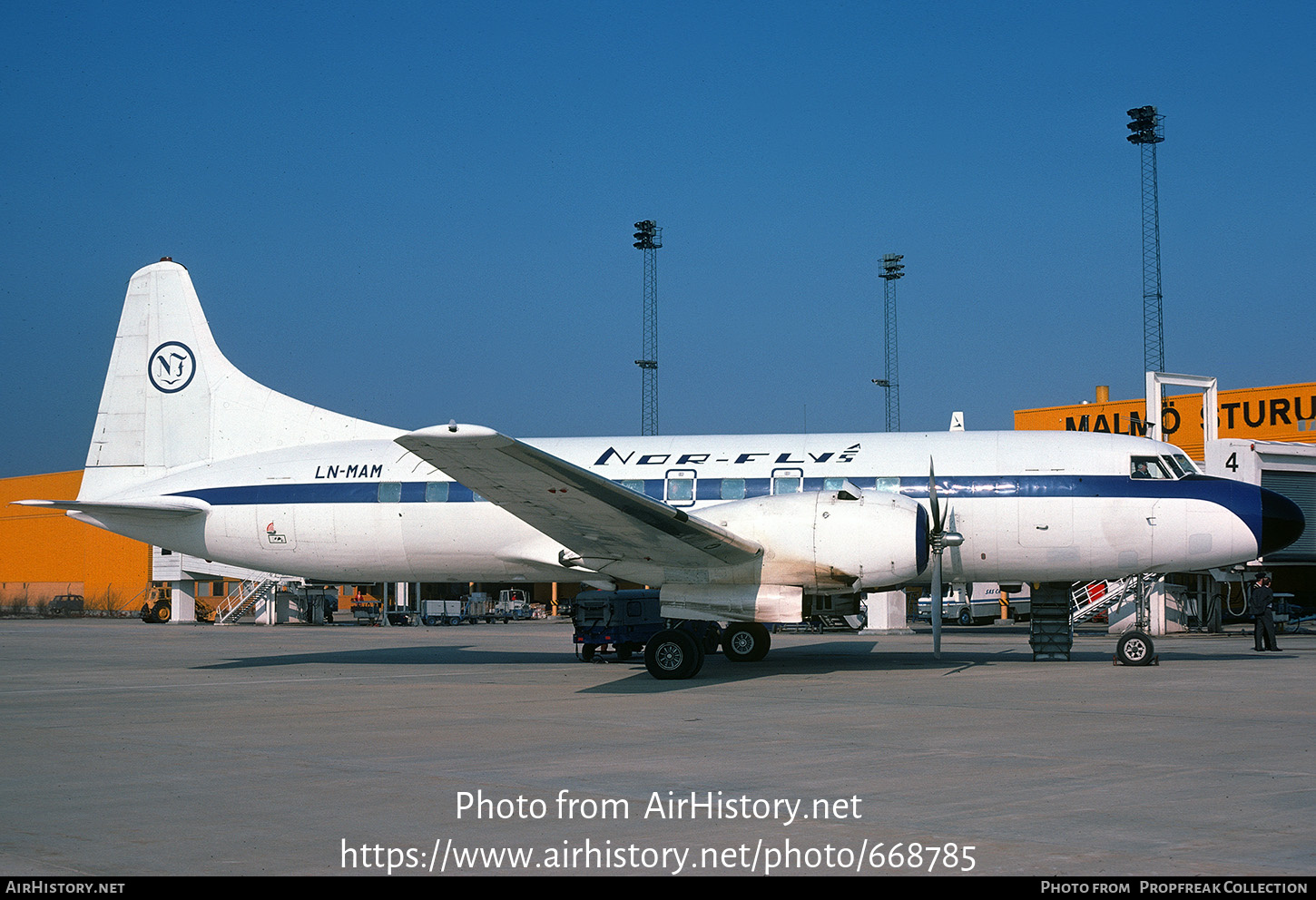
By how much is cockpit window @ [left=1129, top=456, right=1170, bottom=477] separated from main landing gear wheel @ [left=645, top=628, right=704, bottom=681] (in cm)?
804

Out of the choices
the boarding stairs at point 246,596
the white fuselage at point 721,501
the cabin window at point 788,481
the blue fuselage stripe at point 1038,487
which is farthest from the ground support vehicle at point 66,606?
the cabin window at point 788,481

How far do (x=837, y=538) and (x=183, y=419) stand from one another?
12.9 m

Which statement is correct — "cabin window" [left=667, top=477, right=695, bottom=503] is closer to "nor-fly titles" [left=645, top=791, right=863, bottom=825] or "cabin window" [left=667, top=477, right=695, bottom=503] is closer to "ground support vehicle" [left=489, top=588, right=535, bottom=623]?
"nor-fly titles" [left=645, top=791, right=863, bottom=825]

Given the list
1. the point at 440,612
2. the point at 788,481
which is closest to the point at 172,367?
the point at 788,481

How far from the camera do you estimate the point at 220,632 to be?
38094 millimetres

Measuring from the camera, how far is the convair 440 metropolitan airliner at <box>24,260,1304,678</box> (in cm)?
1612

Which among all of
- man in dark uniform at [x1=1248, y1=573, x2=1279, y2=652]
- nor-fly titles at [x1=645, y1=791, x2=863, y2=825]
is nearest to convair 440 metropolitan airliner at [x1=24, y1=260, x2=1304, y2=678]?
man in dark uniform at [x1=1248, y1=573, x2=1279, y2=652]

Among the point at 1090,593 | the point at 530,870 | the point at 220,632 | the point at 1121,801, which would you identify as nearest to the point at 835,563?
the point at 1121,801

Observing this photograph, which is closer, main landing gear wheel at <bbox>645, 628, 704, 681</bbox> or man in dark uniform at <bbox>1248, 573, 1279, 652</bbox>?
main landing gear wheel at <bbox>645, 628, 704, 681</bbox>

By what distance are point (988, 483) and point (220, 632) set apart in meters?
28.9

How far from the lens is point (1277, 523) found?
18.2 m

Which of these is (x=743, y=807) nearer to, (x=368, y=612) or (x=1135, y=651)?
(x=1135, y=651)

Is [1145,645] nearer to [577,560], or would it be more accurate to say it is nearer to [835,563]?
[835,563]

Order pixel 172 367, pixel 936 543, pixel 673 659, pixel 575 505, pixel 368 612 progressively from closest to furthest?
pixel 575 505 → pixel 673 659 → pixel 936 543 → pixel 172 367 → pixel 368 612
